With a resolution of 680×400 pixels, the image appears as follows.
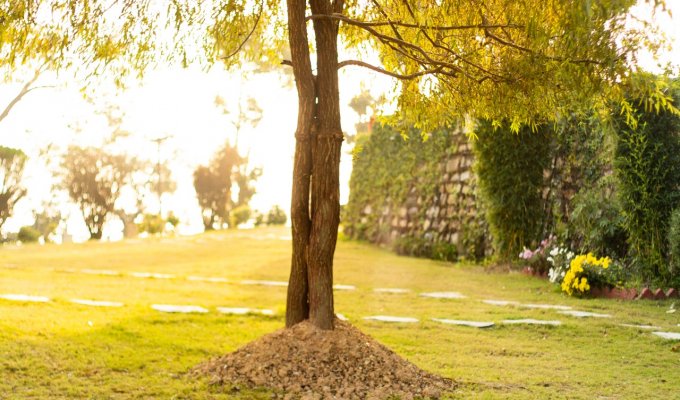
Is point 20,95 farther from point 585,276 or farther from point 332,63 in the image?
point 332,63

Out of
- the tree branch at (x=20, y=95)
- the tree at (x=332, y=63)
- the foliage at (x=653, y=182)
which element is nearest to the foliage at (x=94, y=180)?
the tree branch at (x=20, y=95)

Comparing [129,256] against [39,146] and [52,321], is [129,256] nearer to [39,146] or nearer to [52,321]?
[52,321]

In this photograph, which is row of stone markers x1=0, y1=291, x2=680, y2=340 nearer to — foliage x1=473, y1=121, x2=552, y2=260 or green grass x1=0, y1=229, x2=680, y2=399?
green grass x1=0, y1=229, x2=680, y2=399

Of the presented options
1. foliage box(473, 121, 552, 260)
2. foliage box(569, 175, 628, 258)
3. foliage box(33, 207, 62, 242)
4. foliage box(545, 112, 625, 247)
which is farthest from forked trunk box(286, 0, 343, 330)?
foliage box(33, 207, 62, 242)

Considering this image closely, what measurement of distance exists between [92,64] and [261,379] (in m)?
2.85

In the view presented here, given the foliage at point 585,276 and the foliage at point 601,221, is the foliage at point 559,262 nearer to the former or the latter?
the foliage at point 601,221

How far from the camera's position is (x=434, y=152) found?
52.5 feet

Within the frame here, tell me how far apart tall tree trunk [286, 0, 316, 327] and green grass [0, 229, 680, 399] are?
118cm

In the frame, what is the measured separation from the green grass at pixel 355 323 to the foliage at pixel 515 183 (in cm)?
94

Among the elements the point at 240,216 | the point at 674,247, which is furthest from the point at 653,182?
the point at 240,216

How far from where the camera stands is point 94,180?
3034 centimetres

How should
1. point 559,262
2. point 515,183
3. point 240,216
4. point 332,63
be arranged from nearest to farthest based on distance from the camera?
point 332,63 < point 559,262 < point 515,183 < point 240,216

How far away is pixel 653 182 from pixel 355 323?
4.29 metres

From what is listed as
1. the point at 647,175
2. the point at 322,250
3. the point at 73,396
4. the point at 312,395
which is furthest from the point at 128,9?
the point at 647,175
